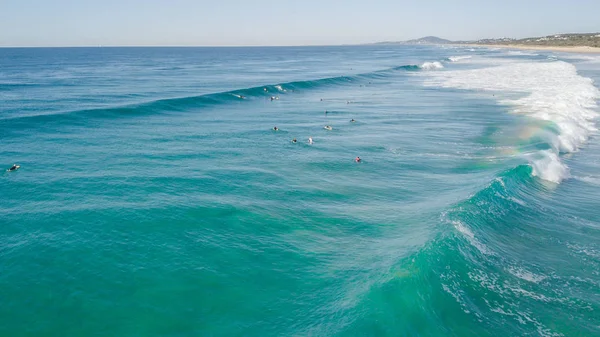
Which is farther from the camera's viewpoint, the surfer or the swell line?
the swell line

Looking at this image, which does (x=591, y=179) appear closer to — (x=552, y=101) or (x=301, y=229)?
(x=301, y=229)

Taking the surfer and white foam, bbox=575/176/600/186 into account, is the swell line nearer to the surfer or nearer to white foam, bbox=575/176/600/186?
the surfer

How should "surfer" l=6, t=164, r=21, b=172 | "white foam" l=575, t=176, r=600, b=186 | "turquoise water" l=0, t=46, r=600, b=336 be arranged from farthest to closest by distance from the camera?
"surfer" l=6, t=164, r=21, b=172 < "white foam" l=575, t=176, r=600, b=186 < "turquoise water" l=0, t=46, r=600, b=336

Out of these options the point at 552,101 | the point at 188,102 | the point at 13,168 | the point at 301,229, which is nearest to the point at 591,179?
the point at 301,229

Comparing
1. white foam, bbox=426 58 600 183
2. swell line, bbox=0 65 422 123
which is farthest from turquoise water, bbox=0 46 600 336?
swell line, bbox=0 65 422 123

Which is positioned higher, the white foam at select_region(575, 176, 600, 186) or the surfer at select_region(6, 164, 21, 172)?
the surfer at select_region(6, 164, 21, 172)

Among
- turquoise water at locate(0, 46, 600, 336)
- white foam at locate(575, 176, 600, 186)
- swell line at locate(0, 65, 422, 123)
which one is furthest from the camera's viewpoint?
swell line at locate(0, 65, 422, 123)

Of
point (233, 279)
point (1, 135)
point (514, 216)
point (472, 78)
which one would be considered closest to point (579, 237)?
point (514, 216)
